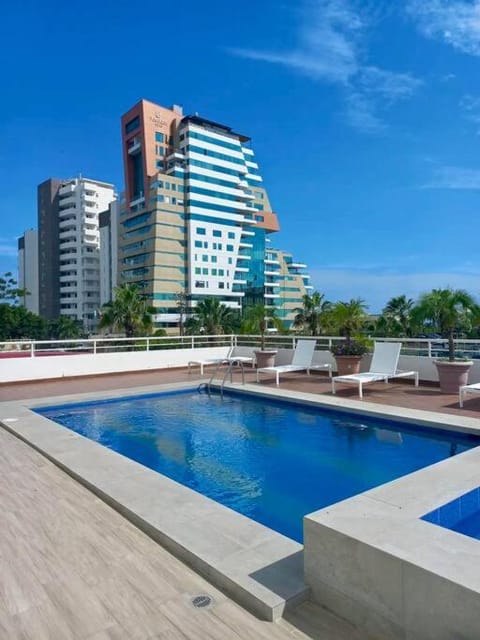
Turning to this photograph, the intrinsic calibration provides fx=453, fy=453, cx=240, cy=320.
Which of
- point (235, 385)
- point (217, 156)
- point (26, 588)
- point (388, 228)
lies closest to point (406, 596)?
point (26, 588)

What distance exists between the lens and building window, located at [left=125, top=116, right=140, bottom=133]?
6544 cm

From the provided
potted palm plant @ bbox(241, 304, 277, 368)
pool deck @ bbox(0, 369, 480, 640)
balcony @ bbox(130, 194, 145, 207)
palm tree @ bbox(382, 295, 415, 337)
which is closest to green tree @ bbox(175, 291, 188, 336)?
balcony @ bbox(130, 194, 145, 207)

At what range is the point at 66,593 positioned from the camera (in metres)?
2.43

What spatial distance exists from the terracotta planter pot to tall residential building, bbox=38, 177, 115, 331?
70.4 metres

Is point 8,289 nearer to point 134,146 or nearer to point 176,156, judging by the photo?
point 176,156

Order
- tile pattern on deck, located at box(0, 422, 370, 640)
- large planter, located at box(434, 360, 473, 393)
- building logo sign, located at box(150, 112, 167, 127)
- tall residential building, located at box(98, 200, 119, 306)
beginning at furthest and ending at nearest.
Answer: tall residential building, located at box(98, 200, 119, 306) < building logo sign, located at box(150, 112, 167, 127) < large planter, located at box(434, 360, 473, 393) < tile pattern on deck, located at box(0, 422, 370, 640)

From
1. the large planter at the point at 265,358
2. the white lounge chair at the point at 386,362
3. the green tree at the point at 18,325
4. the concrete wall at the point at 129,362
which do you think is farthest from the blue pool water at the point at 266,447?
the green tree at the point at 18,325

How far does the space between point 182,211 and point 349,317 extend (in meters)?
55.4

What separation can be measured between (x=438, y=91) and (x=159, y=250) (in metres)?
48.8

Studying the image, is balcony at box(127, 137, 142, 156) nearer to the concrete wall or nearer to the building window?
the building window

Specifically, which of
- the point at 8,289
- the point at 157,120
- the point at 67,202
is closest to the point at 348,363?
the point at 8,289

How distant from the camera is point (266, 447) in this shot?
19.8 feet

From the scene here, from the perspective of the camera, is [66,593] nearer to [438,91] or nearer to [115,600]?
[115,600]

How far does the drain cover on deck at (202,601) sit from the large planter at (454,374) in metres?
7.17
